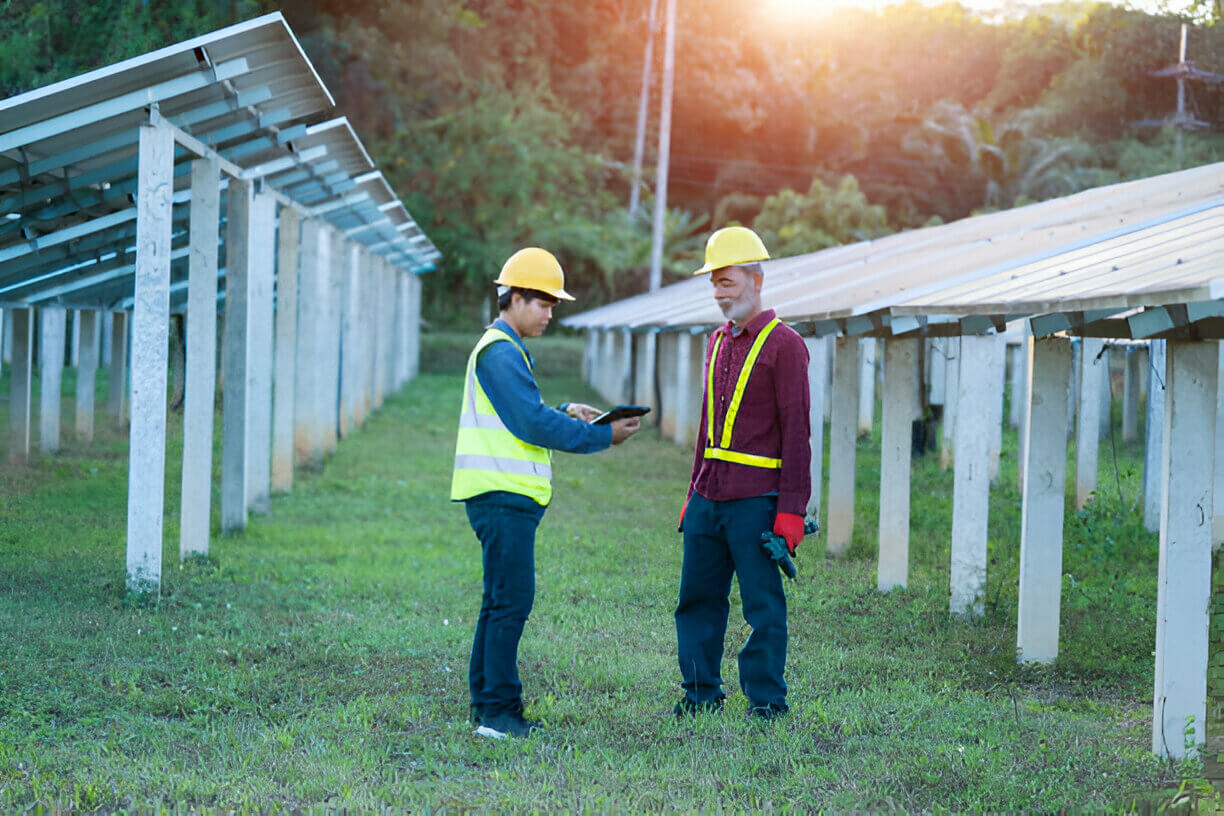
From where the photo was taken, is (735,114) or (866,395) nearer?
(866,395)

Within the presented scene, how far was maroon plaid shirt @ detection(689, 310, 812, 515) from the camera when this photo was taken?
17.6 ft

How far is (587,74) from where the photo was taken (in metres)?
51.5

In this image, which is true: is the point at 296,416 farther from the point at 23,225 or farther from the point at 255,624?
the point at 255,624

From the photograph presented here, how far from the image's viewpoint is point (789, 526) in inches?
208

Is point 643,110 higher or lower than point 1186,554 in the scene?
higher

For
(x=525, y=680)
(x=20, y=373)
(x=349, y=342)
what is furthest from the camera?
(x=349, y=342)

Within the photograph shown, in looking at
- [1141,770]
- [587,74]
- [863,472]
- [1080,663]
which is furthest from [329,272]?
[587,74]

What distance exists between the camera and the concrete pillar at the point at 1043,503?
6684mm

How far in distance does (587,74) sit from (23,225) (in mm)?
43383

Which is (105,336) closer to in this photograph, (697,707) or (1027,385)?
(1027,385)

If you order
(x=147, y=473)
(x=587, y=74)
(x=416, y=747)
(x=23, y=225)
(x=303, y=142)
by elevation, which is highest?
(x=587, y=74)

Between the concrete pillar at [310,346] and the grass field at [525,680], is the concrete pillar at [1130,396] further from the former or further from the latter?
the concrete pillar at [310,346]

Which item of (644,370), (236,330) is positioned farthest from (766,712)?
(644,370)

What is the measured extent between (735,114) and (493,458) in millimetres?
50331
